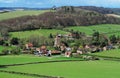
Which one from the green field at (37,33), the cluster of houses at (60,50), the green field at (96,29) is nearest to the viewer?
the cluster of houses at (60,50)

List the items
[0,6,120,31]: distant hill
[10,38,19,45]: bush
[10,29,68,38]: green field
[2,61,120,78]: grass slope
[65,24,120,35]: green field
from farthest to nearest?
[65,24,120,35]: green field < [0,6,120,31]: distant hill < [10,29,68,38]: green field < [10,38,19,45]: bush < [2,61,120,78]: grass slope

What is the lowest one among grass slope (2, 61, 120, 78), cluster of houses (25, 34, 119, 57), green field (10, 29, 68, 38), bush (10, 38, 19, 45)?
grass slope (2, 61, 120, 78)

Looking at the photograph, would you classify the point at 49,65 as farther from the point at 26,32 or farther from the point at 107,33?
the point at 107,33

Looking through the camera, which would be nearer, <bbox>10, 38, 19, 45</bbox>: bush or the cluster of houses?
the cluster of houses

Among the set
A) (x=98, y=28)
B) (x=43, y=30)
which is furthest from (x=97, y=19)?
(x=43, y=30)

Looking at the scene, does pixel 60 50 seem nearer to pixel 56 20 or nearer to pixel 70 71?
pixel 70 71

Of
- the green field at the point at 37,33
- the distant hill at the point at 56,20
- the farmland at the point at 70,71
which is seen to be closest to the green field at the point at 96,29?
the distant hill at the point at 56,20

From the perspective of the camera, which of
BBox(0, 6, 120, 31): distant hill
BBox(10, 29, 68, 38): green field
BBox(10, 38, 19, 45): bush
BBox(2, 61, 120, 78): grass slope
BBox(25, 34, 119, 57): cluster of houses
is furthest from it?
BBox(0, 6, 120, 31): distant hill

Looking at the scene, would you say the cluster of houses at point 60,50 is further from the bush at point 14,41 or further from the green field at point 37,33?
the green field at point 37,33

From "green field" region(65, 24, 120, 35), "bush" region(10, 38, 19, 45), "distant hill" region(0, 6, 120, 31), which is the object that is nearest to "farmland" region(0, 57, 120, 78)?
"bush" region(10, 38, 19, 45)

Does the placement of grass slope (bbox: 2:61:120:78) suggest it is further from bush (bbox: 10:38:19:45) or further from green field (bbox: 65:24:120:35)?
green field (bbox: 65:24:120:35)

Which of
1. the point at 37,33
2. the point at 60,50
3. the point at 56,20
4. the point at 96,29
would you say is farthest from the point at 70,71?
the point at 56,20
